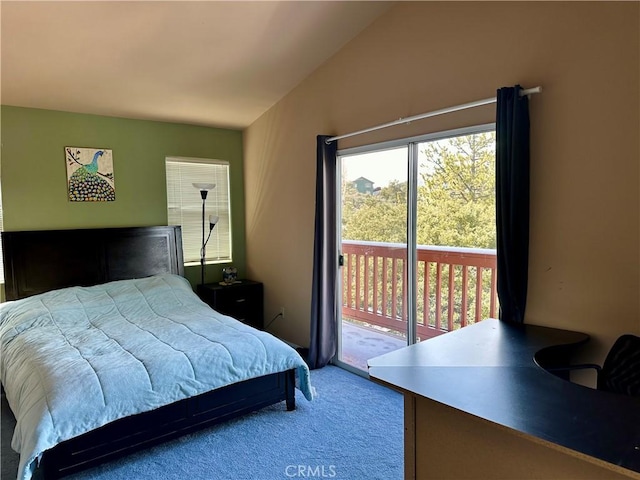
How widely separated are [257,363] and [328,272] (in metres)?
1.09

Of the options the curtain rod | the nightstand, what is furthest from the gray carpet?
the curtain rod

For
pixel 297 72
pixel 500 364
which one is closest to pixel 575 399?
pixel 500 364

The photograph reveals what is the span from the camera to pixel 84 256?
3.63 metres

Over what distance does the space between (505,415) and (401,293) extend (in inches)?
72.7

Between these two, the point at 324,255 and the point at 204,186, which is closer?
the point at 324,255

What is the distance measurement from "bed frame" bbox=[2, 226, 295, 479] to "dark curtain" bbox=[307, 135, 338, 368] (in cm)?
71

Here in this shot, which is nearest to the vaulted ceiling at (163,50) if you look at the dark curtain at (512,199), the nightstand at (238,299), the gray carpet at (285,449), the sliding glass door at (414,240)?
the sliding glass door at (414,240)

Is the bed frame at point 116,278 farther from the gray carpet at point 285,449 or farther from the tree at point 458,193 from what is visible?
the tree at point 458,193

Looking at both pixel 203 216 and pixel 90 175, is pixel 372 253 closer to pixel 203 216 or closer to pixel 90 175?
pixel 203 216

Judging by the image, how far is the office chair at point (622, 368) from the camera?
5.53 feet

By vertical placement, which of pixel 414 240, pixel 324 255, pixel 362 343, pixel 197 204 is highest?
pixel 197 204

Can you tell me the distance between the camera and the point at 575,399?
52.7 inches

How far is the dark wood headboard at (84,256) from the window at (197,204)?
216 mm

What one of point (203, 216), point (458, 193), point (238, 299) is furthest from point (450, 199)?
point (203, 216)
